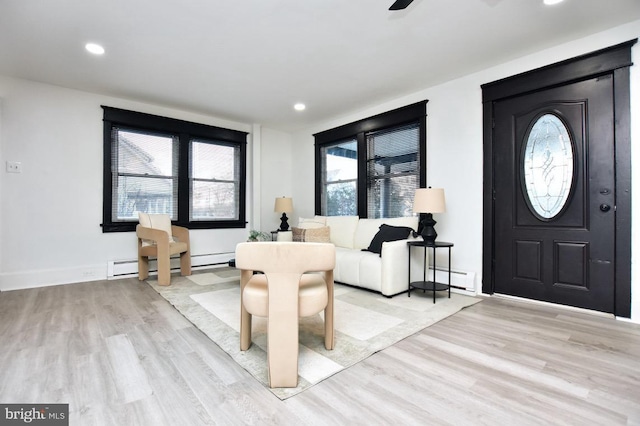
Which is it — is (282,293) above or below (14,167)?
below

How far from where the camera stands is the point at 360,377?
5.61 ft

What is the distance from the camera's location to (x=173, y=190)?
194 inches

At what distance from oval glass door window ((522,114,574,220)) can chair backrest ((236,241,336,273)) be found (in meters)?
2.75

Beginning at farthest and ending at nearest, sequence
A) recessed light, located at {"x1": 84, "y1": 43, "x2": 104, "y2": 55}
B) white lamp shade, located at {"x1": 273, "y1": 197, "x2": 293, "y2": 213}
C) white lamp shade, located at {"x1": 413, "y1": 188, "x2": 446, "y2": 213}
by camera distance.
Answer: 1. white lamp shade, located at {"x1": 273, "y1": 197, "x2": 293, "y2": 213}
2. white lamp shade, located at {"x1": 413, "y1": 188, "x2": 446, "y2": 213}
3. recessed light, located at {"x1": 84, "y1": 43, "x2": 104, "y2": 55}

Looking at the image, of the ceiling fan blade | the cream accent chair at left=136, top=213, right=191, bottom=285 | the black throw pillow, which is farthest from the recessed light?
the black throw pillow

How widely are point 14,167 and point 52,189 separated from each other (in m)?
0.44

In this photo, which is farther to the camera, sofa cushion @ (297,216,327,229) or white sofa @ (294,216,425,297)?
sofa cushion @ (297,216,327,229)

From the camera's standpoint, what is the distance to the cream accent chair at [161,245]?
3.90m

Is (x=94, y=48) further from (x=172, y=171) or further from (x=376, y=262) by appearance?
(x=376, y=262)

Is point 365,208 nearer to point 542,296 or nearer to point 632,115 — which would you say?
point 542,296

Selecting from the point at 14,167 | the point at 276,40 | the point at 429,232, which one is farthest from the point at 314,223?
the point at 14,167

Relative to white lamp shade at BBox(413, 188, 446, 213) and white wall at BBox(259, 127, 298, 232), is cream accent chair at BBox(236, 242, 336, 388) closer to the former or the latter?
white lamp shade at BBox(413, 188, 446, 213)

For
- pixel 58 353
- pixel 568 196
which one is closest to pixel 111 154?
pixel 58 353

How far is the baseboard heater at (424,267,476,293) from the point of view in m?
3.50
